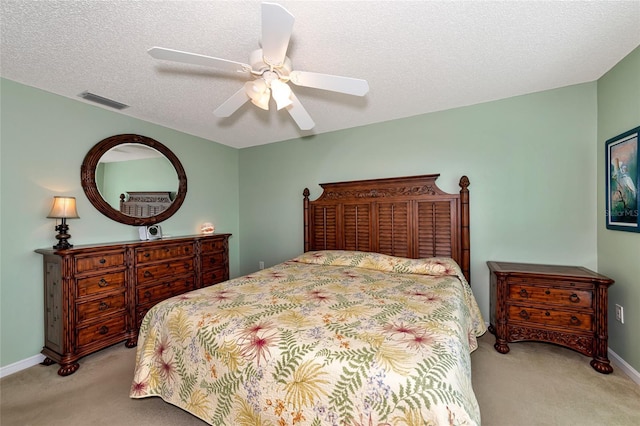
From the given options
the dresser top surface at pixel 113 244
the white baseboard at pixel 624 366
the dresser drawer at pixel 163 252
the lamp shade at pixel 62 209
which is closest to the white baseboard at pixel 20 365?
the dresser top surface at pixel 113 244

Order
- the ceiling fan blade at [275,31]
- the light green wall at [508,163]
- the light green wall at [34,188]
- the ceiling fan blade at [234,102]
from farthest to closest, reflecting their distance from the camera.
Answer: the light green wall at [508,163], the light green wall at [34,188], the ceiling fan blade at [234,102], the ceiling fan blade at [275,31]

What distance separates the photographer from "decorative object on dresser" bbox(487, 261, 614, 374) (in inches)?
82.4

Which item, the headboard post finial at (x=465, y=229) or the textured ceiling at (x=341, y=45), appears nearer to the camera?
the textured ceiling at (x=341, y=45)

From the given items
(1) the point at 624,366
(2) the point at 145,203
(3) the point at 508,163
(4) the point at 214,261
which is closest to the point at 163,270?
(4) the point at 214,261

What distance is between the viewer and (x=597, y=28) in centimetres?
174

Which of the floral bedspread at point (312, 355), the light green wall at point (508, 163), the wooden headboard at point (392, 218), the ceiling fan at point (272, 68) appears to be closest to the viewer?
the floral bedspread at point (312, 355)

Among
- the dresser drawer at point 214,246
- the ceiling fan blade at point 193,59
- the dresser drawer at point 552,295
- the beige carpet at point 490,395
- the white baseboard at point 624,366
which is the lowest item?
the beige carpet at point 490,395

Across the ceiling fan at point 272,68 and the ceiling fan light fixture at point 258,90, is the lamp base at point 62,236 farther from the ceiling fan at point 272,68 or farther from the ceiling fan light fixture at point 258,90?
the ceiling fan light fixture at point 258,90

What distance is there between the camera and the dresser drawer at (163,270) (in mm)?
2811

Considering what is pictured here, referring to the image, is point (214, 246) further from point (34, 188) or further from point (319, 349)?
point (319, 349)

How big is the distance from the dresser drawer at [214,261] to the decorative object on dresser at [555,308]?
10.9 feet

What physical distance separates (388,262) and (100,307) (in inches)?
113

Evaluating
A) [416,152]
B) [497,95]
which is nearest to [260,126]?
[416,152]

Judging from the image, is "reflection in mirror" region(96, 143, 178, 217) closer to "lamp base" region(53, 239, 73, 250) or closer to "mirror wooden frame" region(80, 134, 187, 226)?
"mirror wooden frame" region(80, 134, 187, 226)
